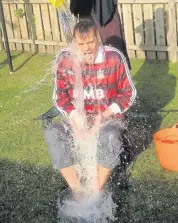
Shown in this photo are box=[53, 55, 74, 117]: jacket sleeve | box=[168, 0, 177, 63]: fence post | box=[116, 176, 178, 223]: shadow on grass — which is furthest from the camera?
box=[168, 0, 177, 63]: fence post

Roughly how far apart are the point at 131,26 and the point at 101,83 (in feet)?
14.8

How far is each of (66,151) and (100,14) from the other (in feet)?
7.69

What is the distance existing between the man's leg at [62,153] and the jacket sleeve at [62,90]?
0.74 ft

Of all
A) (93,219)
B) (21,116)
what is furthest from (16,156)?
(93,219)

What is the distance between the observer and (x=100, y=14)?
5.77 meters

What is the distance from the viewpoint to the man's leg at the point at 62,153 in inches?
156

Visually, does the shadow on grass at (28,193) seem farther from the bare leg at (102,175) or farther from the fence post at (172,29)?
the fence post at (172,29)

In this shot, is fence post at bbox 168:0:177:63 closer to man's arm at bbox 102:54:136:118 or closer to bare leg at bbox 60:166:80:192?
man's arm at bbox 102:54:136:118

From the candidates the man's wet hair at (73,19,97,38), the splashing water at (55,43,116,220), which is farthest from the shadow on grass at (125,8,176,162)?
the man's wet hair at (73,19,97,38)

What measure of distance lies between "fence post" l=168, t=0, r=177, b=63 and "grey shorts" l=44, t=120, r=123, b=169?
4190 millimetres

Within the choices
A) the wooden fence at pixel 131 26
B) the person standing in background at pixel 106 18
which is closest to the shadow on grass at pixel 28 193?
the person standing in background at pixel 106 18

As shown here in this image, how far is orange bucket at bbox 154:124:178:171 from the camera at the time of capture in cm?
429

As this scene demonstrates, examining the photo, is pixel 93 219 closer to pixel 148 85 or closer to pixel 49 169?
pixel 49 169

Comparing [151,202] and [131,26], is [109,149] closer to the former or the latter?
[151,202]
